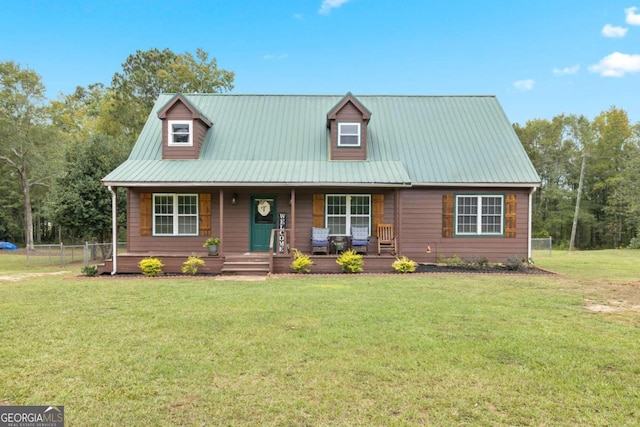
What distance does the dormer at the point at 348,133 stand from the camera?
13.4m

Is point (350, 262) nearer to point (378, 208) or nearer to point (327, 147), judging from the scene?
point (378, 208)

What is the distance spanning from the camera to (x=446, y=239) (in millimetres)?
13031

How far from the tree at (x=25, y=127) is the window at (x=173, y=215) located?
21.8 metres

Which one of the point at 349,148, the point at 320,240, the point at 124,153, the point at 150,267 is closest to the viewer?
the point at 150,267

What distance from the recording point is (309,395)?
133 inches

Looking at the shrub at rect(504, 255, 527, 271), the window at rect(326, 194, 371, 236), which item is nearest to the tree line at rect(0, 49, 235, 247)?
the window at rect(326, 194, 371, 236)

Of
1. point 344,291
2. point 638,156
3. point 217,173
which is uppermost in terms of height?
point 638,156

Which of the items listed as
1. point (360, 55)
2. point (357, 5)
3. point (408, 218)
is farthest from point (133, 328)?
point (360, 55)

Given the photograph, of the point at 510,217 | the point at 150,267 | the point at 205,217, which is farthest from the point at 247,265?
the point at 510,217

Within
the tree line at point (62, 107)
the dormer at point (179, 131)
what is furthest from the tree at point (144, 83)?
the dormer at point (179, 131)

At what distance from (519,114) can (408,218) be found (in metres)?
34.0

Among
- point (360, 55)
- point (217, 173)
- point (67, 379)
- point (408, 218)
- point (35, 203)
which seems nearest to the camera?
point (67, 379)

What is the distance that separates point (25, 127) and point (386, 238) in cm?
3027

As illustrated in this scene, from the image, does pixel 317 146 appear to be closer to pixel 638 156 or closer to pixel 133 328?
pixel 133 328
